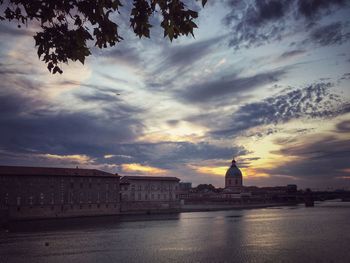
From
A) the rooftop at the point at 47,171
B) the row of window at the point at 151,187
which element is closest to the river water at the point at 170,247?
the rooftop at the point at 47,171

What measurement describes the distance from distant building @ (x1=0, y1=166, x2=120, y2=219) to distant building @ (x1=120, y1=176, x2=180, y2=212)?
1796 cm

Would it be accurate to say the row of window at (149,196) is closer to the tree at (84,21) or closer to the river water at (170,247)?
the river water at (170,247)

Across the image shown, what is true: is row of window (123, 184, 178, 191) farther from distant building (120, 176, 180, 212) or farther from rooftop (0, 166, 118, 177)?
rooftop (0, 166, 118, 177)

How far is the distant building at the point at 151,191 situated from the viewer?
124 metres

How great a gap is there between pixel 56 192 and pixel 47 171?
567cm

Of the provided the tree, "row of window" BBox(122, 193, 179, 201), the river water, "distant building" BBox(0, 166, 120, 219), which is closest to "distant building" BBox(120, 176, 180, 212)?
"row of window" BBox(122, 193, 179, 201)

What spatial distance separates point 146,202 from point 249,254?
272 feet

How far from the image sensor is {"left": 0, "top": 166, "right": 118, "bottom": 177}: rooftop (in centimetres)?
8847

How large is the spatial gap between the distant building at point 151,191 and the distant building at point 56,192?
17960mm

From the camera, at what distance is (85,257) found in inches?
1513

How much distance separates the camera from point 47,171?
9406 centimetres

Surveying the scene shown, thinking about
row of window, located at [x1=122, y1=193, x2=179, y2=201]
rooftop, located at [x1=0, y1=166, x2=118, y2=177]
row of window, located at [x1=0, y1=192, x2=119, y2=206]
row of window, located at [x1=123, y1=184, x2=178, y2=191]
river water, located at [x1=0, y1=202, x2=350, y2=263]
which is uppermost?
rooftop, located at [x1=0, y1=166, x2=118, y2=177]

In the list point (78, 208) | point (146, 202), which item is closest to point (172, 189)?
point (146, 202)

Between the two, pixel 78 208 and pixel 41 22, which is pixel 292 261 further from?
pixel 78 208
